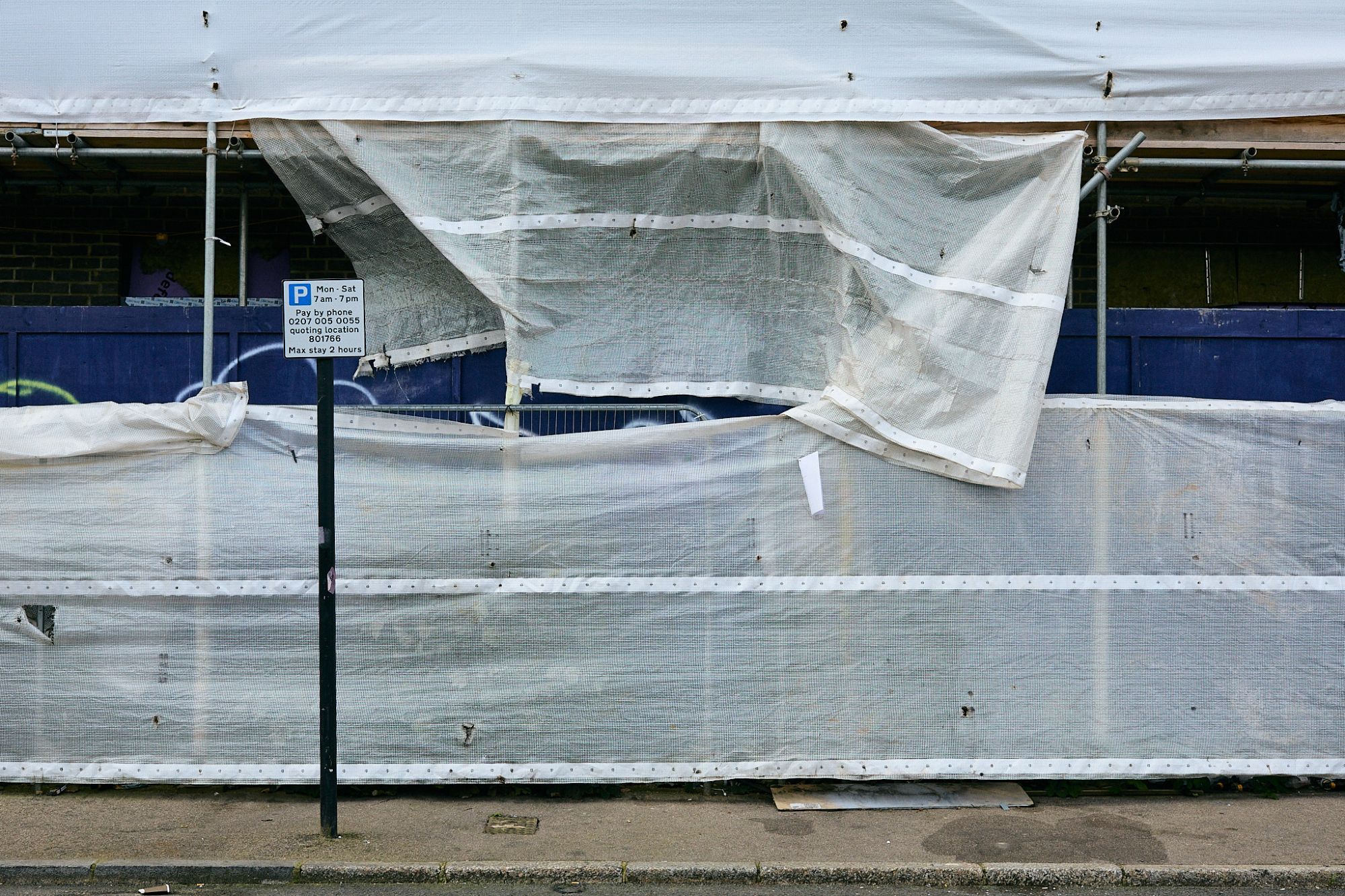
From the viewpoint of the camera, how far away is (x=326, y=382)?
543 centimetres

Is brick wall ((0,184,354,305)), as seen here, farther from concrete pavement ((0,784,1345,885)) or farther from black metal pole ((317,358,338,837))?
concrete pavement ((0,784,1345,885))

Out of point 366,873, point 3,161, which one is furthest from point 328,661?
point 3,161

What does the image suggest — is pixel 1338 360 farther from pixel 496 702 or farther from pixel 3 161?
pixel 3 161

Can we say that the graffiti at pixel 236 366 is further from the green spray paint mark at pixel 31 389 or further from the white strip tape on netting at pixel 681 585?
the white strip tape on netting at pixel 681 585

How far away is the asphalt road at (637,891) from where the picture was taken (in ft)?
16.4

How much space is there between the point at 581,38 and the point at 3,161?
337 centimetres

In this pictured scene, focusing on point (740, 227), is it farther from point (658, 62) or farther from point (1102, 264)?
point (1102, 264)

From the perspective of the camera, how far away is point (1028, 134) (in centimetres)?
631

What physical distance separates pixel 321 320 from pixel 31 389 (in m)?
2.56

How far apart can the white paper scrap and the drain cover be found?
2.13 m

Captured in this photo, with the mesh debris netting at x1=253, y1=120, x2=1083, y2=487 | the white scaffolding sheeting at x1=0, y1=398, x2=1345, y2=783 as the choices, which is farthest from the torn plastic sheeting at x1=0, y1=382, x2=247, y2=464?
the mesh debris netting at x1=253, y1=120, x2=1083, y2=487

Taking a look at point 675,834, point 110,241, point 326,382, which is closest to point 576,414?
point 326,382

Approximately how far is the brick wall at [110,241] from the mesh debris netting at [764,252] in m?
1.77

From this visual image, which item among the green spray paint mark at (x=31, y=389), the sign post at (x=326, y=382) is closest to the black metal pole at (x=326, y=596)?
the sign post at (x=326, y=382)
